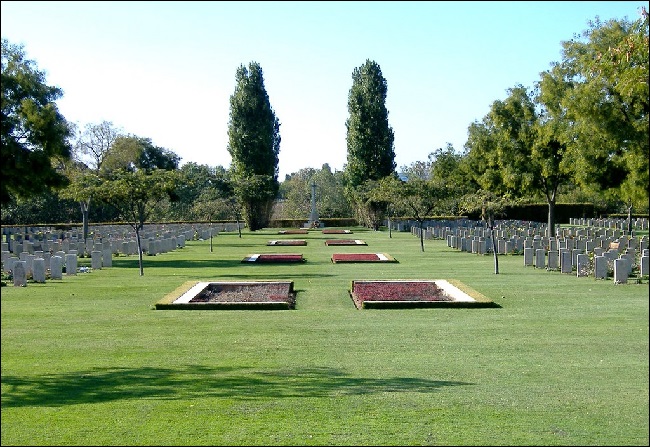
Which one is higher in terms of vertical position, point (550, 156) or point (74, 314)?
point (550, 156)

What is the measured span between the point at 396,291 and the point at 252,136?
50618 mm

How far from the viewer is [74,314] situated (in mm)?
16891

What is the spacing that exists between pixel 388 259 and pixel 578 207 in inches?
2217

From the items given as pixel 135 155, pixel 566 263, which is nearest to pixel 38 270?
pixel 566 263

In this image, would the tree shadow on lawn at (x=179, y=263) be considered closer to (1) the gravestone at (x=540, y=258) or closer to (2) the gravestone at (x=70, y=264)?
(2) the gravestone at (x=70, y=264)

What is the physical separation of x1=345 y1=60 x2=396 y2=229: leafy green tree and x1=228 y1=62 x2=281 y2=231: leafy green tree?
25.8ft

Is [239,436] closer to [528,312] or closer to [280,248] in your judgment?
[528,312]

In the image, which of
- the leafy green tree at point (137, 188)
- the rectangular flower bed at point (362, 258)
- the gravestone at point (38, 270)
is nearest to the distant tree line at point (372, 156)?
the leafy green tree at point (137, 188)

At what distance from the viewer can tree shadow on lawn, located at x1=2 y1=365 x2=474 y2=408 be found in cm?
941

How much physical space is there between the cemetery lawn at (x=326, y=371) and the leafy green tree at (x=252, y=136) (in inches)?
1944

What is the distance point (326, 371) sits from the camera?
36.0 ft

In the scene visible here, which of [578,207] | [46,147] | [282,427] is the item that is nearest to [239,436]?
[282,427]

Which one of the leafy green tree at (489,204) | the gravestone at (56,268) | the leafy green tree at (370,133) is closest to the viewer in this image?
the gravestone at (56,268)

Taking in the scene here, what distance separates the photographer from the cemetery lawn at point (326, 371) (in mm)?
7891
